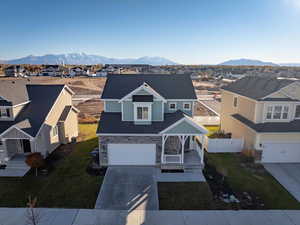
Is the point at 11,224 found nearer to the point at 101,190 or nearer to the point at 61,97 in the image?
the point at 101,190

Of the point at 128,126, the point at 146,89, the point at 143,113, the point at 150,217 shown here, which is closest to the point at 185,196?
the point at 150,217

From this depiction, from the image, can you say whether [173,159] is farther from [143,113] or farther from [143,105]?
[143,105]

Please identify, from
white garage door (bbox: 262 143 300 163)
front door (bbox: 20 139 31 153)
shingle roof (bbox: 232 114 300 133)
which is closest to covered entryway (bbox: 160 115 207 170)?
shingle roof (bbox: 232 114 300 133)

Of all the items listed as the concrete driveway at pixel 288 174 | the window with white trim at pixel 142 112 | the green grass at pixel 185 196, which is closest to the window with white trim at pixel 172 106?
the window with white trim at pixel 142 112

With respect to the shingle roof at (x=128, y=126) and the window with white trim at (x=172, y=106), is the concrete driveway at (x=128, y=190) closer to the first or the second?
the shingle roof at (x=128, y=126)

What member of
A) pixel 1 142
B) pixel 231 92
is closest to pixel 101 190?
pixel 1 142

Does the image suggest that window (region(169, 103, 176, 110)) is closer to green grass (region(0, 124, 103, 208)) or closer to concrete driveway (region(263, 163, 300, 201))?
green grass (region(0, 124, 103, 208))
